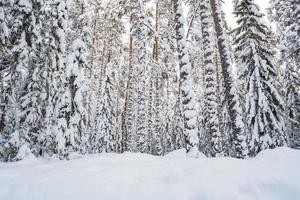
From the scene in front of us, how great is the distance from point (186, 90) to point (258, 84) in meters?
4.78

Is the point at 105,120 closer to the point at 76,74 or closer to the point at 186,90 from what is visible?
the point at 76,74

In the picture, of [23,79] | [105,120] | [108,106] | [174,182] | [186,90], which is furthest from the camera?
[108,106]

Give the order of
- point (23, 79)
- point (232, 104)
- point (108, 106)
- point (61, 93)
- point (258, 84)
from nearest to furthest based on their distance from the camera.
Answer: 1. point (232, 104)
2. point (23, 79)
3. point (61, 93)
4. point (258, 84)
5. point (108, 106)

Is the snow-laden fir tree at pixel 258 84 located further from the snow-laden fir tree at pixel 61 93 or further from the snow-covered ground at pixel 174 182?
the snow-covered ground at pixel 174 182

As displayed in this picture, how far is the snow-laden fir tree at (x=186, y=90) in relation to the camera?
1240 centimetres

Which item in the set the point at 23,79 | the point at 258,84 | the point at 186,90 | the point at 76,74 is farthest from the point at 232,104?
the point at 23,79

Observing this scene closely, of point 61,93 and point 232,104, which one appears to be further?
point 61,93

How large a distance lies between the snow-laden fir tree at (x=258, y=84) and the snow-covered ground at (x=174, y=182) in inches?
346

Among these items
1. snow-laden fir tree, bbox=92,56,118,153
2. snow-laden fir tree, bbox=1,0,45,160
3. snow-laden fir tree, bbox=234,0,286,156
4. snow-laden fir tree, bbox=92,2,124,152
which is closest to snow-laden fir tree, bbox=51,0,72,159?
snow-laden fir tree, bbox=1,0,45,160

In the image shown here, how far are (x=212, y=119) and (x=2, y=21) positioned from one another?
29.4ft

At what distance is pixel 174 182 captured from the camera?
6066 mm

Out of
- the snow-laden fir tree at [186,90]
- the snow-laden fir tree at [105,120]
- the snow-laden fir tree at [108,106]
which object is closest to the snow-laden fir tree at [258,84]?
the snow-laden fir tree at [186,90]

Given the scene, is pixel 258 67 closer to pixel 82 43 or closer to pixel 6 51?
pixel 82 43

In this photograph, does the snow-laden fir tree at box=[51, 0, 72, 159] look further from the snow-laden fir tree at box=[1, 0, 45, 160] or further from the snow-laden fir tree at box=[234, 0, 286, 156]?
the snow-laden fir tree at box=[234, 0, 286, 156]
